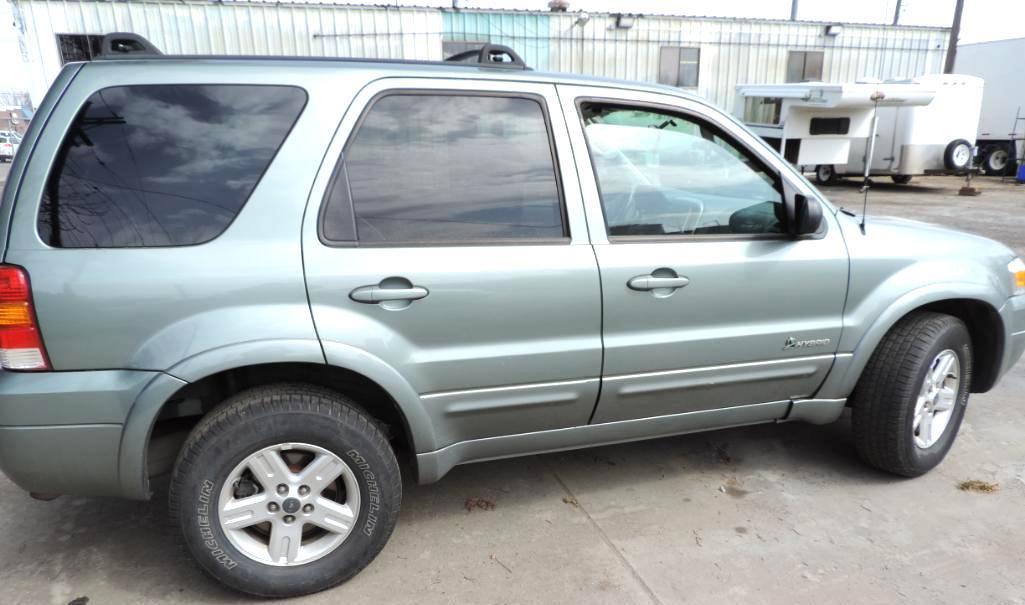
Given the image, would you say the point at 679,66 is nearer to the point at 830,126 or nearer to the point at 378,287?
the point at 830,126

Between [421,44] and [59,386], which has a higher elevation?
[421,44]

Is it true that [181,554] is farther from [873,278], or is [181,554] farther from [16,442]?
[873,278]

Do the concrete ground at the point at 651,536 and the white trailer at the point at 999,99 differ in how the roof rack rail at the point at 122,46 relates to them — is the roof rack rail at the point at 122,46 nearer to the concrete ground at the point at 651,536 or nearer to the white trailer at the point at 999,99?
the concrete ground at the point at 651,536

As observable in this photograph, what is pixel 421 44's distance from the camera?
51.6ft

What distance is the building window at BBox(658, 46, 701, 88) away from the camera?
17.4m

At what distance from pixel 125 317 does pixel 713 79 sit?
17968 mm

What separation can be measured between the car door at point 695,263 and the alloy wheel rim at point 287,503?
1056 millimetres

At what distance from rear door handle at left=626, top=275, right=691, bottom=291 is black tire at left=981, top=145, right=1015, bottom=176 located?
74.4ft

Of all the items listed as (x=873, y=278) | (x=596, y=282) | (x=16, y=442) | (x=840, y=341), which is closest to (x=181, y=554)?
(x=16, y=442)

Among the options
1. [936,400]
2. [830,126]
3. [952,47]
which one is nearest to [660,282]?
[936,400]

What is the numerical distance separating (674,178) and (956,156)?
1701cm

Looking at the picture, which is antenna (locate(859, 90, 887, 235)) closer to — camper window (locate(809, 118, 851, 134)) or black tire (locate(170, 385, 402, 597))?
camper window (locate(809, 118, 851, 134))

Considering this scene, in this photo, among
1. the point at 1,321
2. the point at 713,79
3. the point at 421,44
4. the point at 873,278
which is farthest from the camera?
the point at 713,79

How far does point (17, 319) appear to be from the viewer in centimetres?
209
